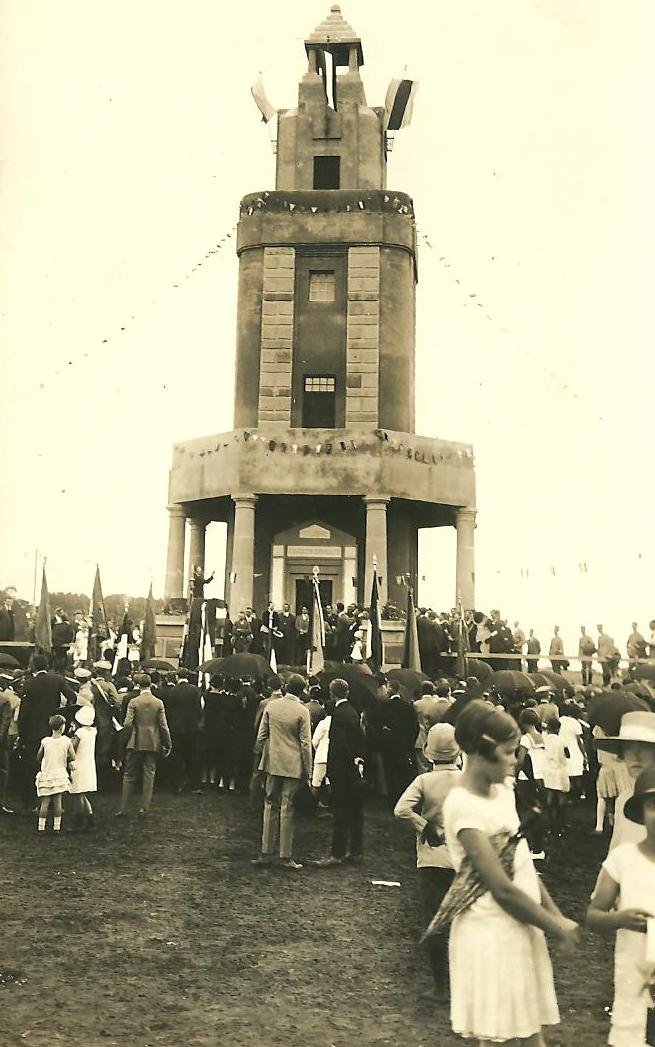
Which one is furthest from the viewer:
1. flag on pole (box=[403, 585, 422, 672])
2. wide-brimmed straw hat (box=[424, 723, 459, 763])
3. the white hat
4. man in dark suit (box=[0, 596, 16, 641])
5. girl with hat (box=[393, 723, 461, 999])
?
man in dark suit (box=[0, 596, 16, 641])

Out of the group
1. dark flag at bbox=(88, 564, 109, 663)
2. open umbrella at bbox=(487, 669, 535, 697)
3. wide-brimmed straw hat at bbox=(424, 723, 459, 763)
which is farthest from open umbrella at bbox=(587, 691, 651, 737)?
dark flag at bbox=(88, 564, 109, 663)

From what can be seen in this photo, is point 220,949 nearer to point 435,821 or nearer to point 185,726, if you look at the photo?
point 435,821

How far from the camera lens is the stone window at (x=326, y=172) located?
122 ft

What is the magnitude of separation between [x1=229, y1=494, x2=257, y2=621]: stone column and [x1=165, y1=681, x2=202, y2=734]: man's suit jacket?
51.6ft

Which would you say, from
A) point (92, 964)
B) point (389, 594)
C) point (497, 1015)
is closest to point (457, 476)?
point (389, 594)

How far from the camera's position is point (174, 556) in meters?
35.2

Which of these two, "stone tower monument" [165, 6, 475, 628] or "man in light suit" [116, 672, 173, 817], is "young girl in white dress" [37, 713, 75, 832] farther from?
"stone tower monument" [165, 6, 475, 628]

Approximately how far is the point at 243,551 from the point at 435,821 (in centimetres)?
2538

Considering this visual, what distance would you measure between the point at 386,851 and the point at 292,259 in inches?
1054

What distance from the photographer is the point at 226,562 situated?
37.3 m

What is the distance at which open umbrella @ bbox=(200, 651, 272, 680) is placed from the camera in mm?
18203

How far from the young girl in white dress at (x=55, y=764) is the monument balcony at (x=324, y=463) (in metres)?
19.6

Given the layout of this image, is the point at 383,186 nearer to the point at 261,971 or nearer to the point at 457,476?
the point at 457,476

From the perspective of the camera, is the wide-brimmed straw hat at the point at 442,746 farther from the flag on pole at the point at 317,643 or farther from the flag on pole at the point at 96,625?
the flag on pole at the point at 96,625
